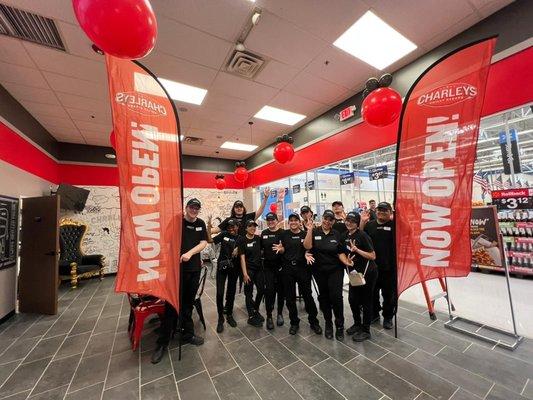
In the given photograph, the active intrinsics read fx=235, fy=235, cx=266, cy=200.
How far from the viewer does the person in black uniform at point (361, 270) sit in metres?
2.75

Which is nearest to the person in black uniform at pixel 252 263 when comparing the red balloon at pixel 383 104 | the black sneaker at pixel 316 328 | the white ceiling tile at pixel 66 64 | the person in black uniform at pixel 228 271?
the person in black uniform at pixel 228 271

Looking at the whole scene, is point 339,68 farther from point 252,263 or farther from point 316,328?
point 316,328

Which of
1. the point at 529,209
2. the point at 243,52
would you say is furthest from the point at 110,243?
the point at 529,209

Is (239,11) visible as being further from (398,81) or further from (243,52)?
(398,81)

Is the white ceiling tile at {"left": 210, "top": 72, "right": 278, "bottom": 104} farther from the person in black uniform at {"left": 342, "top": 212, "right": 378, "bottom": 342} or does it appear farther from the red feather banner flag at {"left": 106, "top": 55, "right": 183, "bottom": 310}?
the person in black uniform at {"left": 342, "top": 212, "right": 378, "bottom": 342}

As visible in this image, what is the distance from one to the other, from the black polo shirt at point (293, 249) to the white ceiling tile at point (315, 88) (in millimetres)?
2652

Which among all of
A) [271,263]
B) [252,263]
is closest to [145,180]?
[252,263]

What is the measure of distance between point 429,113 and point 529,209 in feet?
15.2

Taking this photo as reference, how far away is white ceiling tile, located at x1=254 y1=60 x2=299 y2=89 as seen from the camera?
11.9ft

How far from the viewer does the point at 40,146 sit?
5.35 m

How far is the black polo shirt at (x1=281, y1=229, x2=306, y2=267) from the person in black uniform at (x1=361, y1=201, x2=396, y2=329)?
3.03ft

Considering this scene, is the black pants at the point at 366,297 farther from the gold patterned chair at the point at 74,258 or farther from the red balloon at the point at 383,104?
the gold patterned chair at the point at 74,258

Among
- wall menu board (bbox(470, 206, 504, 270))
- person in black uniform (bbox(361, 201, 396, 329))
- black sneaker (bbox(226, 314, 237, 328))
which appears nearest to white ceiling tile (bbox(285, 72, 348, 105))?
person in black uniform (bbox(361, 201, 396, 329))

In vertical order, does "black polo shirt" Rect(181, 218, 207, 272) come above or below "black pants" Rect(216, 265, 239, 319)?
above
